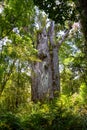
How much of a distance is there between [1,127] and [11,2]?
493cm

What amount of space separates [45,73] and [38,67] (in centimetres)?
49

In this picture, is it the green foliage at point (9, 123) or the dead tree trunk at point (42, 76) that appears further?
the dead tree trunk at point (42, 76)

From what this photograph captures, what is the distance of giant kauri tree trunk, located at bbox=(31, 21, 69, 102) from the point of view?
1505 cm

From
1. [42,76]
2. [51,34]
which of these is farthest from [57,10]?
[51,34]

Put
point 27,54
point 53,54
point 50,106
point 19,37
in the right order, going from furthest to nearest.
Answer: point 53,54, point 27,54, point 19,37, point 50,106

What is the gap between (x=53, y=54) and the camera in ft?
58.6

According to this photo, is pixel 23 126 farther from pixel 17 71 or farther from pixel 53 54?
pixel 53 54

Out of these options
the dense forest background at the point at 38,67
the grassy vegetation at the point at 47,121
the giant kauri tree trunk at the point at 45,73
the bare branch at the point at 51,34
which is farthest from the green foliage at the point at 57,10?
the bare branch at the point at 51,34

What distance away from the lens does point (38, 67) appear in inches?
626

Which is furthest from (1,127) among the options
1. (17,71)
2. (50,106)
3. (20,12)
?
(17,71)

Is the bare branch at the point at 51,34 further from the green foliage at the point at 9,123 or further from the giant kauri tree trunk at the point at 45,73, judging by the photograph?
the green foliage at the point at 9,123

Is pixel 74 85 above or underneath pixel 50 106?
above

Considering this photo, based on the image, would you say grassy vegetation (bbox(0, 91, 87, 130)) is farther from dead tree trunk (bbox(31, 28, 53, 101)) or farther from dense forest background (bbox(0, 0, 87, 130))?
dead tree trunk (bbox(31, 28, 53, 101))

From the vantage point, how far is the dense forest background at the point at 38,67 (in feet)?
20.3
